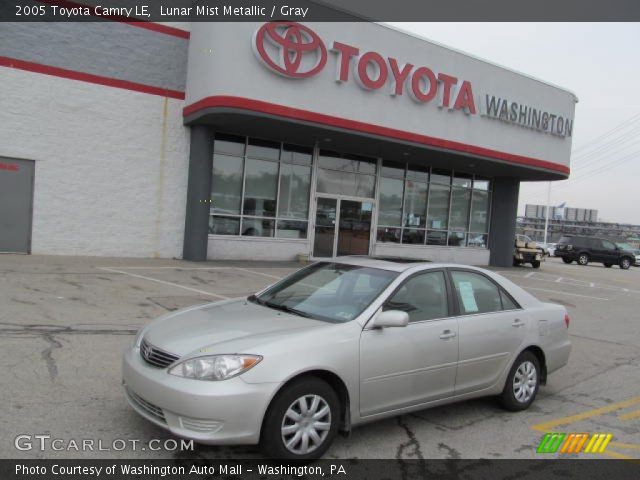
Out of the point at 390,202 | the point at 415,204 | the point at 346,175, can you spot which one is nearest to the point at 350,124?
the point at 346,175

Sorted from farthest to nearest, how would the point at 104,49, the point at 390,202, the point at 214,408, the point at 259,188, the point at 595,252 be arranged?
1. the point at 595,252
2. the point at 390,202
3. the point at 259,188
4. the point at 104,49
5. the point at 214,408

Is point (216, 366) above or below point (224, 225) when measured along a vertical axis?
below

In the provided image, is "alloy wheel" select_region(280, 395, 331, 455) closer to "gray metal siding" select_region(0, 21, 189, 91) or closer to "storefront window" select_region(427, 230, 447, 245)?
"gray metal siding" select_region(0, 21, 189, 91)

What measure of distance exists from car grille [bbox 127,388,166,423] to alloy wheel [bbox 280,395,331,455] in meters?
0.83

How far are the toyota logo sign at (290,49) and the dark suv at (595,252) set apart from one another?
83.0 feet

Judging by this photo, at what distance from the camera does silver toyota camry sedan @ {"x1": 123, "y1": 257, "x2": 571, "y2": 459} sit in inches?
139

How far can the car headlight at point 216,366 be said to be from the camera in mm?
3535

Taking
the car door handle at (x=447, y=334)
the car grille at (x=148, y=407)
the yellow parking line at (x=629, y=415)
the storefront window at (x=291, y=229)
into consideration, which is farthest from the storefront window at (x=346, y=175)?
the car grille at (x=148, y=407)

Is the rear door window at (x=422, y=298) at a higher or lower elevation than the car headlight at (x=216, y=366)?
higher

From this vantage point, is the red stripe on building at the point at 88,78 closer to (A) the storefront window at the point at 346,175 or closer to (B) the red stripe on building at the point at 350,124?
(B) the red stripe on building at the point at 350,124

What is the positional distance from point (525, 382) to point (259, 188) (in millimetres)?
12002

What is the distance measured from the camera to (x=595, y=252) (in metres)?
33.4

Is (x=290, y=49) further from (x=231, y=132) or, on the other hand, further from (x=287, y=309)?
(x=287, y=309)

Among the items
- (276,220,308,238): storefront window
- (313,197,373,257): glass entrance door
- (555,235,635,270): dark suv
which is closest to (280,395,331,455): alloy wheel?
(276,220,308,238): storefront window
